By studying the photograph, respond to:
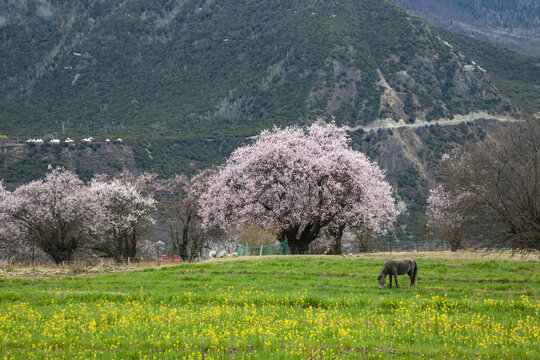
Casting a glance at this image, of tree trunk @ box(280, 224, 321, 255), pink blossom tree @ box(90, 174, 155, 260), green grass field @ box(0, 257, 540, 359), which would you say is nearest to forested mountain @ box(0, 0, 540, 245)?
pink blossom tree @ box(90, 174, 155, 260)

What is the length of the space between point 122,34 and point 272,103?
76.3 m

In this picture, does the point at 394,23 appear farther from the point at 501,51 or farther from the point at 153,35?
the point at 153,35

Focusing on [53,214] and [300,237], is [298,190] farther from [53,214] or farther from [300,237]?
[53,214]

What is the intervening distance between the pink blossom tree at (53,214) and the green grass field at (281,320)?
27990mm

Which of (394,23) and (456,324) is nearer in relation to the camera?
(456,324)

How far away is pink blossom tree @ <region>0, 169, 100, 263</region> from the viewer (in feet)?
171

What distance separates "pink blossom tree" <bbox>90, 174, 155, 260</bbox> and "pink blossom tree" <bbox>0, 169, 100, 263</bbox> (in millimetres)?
1168

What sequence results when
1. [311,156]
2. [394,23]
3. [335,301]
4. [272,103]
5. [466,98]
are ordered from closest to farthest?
1. [335,301]
2. [311,156]
3. [272,103]
4. [466,98]
5. [394,23]

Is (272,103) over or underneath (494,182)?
over

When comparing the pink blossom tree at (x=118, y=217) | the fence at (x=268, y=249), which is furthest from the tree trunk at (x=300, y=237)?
the pink blossom tree at (x=118, y=217)

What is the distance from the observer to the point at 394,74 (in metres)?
145

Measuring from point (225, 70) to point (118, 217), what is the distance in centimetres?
10548

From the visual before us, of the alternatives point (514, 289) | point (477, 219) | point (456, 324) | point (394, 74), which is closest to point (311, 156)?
point (477, 219)

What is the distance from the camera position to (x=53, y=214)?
5241 cm
